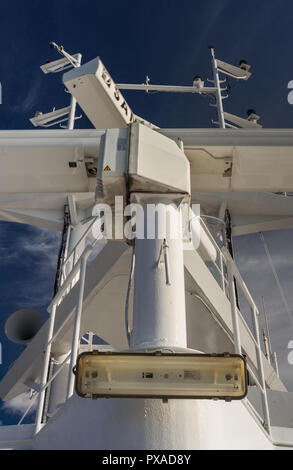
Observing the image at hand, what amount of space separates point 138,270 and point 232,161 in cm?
159

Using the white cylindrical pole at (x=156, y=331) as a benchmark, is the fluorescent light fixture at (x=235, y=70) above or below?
above

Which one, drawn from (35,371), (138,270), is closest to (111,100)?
(138,270)

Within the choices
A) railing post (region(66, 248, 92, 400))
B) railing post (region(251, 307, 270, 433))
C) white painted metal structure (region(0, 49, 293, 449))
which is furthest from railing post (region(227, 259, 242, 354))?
railing post (region(66, 248, 92, 400))

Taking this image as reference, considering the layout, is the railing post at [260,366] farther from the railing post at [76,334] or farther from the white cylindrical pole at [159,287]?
the railing post at [76,334]

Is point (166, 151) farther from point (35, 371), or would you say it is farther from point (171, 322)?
point (35, 371)

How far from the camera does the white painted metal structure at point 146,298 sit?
186 cm

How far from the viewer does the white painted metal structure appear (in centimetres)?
186

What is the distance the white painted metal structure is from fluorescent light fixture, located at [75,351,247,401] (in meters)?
0.15

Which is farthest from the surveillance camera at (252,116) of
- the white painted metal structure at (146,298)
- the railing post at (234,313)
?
the railing post at (234,313)

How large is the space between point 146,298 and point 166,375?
2.19 feet

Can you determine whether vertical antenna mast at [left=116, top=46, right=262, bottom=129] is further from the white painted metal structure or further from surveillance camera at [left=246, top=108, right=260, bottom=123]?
the white painted metal structure

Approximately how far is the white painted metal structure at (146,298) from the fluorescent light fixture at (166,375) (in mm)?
154

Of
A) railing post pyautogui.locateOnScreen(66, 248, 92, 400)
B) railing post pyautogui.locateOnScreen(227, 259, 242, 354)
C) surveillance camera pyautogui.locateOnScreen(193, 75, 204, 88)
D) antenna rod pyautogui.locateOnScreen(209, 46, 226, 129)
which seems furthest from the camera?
surveillance camera pyautogui.locateOnScreen(193, 75, 204, 88)

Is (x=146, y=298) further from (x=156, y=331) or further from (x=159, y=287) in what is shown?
(x=156, y=331)
